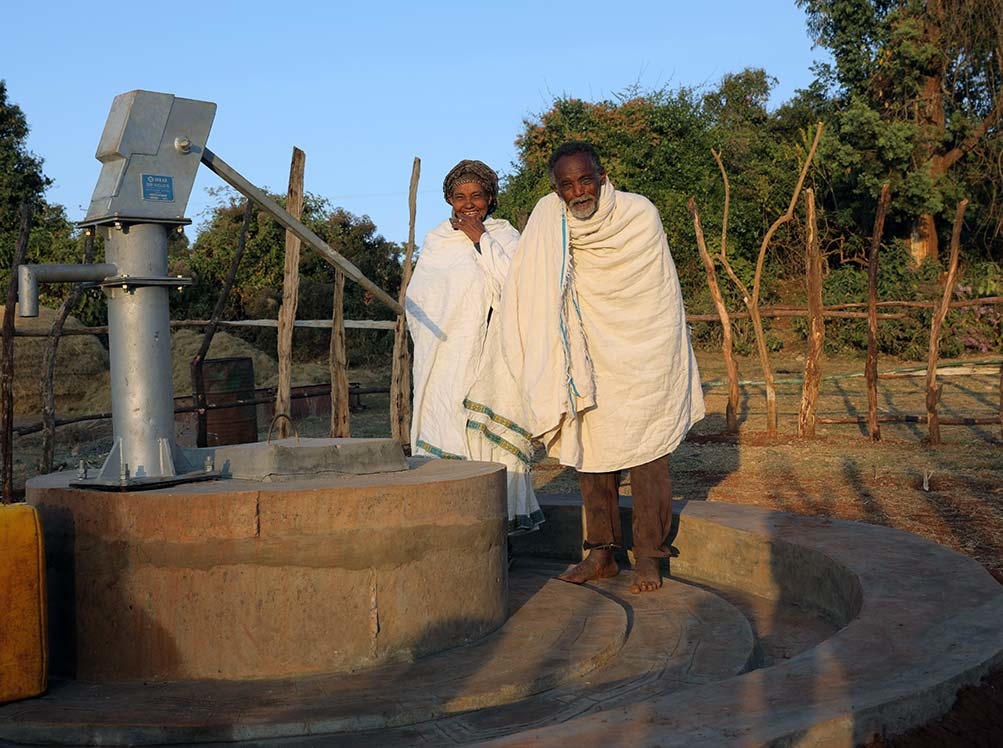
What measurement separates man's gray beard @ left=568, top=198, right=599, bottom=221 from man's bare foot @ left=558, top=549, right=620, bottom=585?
1283 millimetres

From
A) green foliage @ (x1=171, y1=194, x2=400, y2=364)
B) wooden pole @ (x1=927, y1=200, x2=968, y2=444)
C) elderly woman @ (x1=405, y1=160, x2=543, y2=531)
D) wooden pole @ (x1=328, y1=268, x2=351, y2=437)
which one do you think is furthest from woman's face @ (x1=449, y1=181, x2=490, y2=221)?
green foliage @ (x1=171, y1=194, x2=400, y2=364)

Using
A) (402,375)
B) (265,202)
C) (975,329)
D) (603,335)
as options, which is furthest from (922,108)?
(265,202)

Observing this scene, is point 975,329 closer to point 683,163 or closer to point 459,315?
point 683,163

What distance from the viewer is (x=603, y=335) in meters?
4.30

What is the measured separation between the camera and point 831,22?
20625 millimetres

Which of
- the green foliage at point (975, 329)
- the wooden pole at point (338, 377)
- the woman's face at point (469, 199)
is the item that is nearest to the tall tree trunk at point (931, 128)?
the green foliage at point (975, 329)

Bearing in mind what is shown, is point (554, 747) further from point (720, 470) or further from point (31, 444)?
point (31, 444)

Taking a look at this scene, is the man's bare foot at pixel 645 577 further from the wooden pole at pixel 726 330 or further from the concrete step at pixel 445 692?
the wooden pole at pixel 726 330

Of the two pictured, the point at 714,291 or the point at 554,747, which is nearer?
the point at 554,747

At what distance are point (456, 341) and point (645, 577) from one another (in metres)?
1.38

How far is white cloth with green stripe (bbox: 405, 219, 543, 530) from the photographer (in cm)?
478

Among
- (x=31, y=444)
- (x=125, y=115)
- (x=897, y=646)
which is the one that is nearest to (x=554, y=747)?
(x=897, y=646)

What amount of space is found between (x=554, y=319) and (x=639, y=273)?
366 mm

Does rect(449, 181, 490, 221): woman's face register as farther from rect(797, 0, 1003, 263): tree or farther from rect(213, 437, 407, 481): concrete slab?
rect(797, 0, 1003, 263): tree
